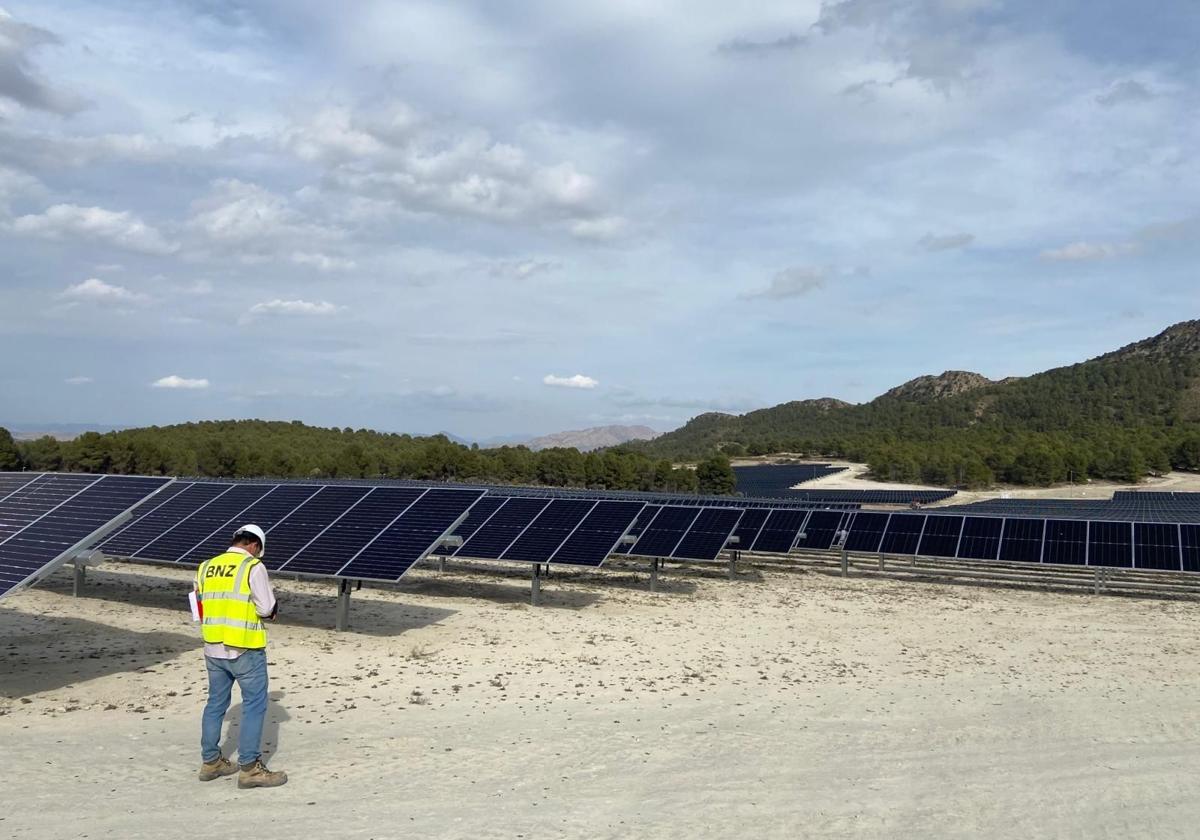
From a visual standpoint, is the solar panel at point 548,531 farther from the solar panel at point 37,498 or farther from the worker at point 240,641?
the worker at point 240,641

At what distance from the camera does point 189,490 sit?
22.0 m

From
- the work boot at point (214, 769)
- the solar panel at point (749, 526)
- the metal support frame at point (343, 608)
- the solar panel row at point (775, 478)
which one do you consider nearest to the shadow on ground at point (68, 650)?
the metal support frame at point (343, 608)

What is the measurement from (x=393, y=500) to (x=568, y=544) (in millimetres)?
4121

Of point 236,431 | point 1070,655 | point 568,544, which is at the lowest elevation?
point 1070,655

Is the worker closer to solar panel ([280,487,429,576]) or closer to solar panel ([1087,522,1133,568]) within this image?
solar panel ([280,487,429,576])

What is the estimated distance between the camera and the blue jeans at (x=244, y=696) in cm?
782

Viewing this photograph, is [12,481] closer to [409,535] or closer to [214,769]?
[409,535]

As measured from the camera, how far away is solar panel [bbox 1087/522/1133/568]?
72.5 feet

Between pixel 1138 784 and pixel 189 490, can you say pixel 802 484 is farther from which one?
pixel 1138 784

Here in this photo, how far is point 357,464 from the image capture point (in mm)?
72750

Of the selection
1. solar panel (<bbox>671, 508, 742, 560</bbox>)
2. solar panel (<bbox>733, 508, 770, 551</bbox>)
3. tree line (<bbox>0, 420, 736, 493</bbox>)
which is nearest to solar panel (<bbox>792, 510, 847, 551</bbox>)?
solar panel (<bbox>733, 508, 770, 551</bbox>)

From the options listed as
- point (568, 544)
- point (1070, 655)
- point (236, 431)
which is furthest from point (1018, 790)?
point (236, 431)

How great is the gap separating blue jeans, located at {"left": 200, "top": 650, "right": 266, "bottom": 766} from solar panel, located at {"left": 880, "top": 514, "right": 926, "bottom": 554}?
65.4 ft

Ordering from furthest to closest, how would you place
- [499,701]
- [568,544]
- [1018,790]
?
[568,544] < [499,701] < [1018,790]
